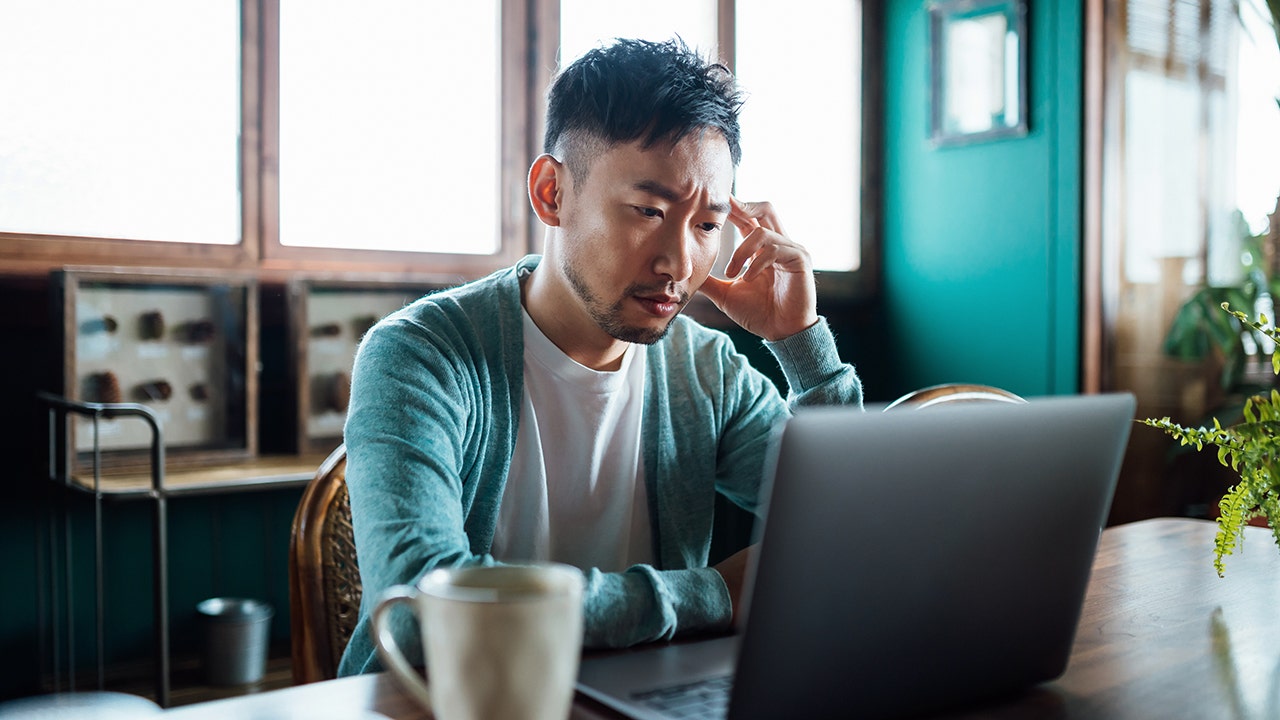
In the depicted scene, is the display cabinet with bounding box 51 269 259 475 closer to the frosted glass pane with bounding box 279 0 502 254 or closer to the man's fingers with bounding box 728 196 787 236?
the frosted glass pane with bounding box 279 0 502 254

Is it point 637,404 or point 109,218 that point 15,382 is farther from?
point 637,404

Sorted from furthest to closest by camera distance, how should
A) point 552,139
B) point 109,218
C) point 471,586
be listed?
point 109,218 < point 552,139 < point 471,586

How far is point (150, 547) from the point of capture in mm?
2570

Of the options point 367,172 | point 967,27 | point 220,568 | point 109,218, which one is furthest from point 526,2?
point 220,568

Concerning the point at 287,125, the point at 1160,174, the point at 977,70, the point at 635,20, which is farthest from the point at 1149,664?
the point at 977,70

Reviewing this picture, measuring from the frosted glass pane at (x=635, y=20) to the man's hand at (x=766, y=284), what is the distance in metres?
1.80

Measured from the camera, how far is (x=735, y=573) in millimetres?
972

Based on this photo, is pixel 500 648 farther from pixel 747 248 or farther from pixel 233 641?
pixel 233 641

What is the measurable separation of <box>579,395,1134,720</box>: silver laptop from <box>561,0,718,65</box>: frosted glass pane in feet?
8.76

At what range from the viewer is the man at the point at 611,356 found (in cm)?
121

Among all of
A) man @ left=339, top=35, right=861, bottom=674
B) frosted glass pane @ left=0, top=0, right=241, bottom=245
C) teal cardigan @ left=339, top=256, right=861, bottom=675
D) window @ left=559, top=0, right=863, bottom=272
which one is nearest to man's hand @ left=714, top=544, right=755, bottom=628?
teal cardigan @ left=339, top=256, right=861, bottom=675

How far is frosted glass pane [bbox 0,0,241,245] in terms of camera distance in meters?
2.41

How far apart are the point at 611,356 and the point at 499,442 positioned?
23 centimetres

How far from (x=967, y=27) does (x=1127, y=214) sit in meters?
0.85
